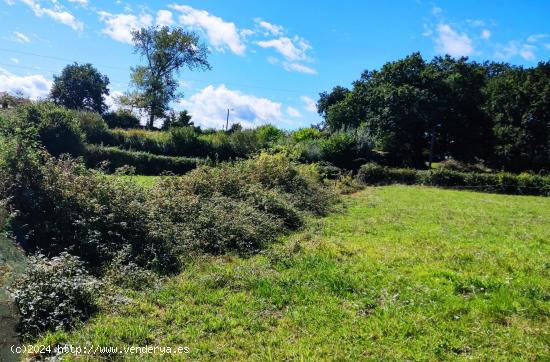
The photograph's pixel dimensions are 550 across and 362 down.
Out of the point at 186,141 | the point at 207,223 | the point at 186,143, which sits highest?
the point at 186,141

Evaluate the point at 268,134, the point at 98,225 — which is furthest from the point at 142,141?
the point at 98,225

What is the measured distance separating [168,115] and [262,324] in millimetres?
50325

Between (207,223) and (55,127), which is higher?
(55,127)

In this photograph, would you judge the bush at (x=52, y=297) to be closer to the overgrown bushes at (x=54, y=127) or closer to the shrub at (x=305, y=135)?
the overgrown bushes at (x=54, y=127)

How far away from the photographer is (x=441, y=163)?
4372cm

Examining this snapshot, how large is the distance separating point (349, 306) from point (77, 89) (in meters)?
59.0

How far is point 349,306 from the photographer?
558 cm

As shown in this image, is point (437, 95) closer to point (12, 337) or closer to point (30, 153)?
point (30, 153)

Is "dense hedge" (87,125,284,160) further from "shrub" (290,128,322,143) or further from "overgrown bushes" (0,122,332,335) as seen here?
"overgrown bushes" (0,122,332,335)

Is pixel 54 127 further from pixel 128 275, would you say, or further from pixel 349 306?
pixel 349 306

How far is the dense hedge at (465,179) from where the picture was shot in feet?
87.5

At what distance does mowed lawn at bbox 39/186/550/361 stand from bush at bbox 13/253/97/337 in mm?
280

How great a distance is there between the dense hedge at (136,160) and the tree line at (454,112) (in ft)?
58.2

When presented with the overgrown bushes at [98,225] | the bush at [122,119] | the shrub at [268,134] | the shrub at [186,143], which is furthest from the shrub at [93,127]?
the overgrown bushes at [98,225]
